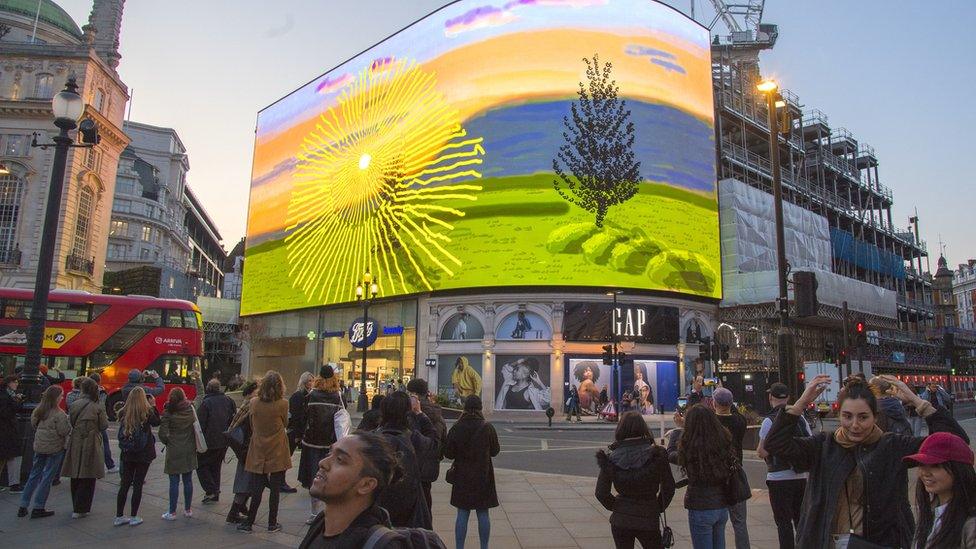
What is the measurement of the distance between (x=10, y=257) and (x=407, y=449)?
49.3 meters

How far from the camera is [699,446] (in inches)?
212

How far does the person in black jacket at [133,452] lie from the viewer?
8.30 m

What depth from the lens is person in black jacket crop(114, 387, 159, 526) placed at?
8.30 m

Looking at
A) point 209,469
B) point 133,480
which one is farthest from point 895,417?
point 209,469

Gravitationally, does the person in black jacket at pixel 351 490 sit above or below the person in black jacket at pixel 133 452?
above

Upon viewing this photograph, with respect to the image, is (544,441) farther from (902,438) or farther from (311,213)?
(311,213)

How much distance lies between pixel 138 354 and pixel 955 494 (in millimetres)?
26637

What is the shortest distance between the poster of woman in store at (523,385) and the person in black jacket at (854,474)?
32.4m

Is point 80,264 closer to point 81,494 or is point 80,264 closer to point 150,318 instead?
point 150,318

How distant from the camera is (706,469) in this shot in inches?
211

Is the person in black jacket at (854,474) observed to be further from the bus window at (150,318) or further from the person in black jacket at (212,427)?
the bus window at (150,318)

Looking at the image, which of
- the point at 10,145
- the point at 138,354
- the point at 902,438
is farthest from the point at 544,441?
the point at 10,145

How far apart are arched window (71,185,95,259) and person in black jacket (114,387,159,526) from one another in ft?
145

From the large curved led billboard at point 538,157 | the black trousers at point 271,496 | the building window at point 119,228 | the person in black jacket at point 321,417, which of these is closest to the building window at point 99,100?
the large curved led billboard at point 538,157
